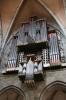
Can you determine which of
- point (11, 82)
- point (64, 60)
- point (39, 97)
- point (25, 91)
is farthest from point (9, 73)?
point (64, 60)

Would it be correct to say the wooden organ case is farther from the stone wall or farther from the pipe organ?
the stone wall

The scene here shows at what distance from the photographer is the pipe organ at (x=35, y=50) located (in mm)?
10688

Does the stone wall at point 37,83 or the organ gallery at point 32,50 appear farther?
the organ gallery at point 32,50

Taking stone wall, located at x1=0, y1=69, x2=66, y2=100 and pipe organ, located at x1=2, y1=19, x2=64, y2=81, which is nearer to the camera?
stone wall, located at x1=0, y1=69, x2=66, y2=100

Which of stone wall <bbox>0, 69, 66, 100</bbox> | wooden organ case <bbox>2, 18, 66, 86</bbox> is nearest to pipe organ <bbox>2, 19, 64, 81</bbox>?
wooden organ case <bbox>2, 18, 66, 86</bbox>

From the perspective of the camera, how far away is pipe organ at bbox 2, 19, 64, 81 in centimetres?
1069

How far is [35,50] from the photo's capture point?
39.2 ft

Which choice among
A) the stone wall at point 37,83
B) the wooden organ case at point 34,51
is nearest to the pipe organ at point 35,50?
the wooden organ case at point 34,51

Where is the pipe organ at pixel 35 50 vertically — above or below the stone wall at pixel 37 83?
above

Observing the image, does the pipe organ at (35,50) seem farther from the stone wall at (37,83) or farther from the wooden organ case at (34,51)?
the stone wall at (37,83)

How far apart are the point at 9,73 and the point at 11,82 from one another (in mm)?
496

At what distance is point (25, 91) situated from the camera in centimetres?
1061

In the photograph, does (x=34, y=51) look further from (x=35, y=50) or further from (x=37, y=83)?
(x=37, y=83)

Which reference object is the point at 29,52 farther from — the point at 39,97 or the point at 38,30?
the point at 39,97
